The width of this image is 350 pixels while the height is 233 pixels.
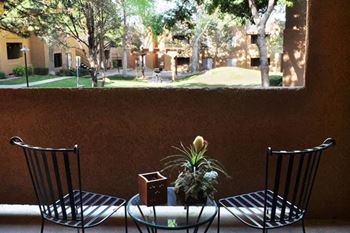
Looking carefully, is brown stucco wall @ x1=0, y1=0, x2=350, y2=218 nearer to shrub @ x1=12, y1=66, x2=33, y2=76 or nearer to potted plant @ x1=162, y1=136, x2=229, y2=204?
shrub @ x1=12, y1=66, x2=33, y2=76

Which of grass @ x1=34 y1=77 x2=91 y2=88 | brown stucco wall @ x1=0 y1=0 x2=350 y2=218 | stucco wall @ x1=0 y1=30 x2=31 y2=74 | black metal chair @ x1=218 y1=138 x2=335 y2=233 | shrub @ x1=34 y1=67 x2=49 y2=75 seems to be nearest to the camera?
black metal chair @ x1=218 y1=138 x2=335 y2=233

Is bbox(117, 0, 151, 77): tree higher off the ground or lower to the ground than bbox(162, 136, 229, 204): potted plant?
higher

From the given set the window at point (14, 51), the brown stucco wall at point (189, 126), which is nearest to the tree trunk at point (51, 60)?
the window at point (14, 51)

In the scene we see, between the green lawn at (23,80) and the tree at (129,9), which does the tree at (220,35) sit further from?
the green lawn at (23,80)

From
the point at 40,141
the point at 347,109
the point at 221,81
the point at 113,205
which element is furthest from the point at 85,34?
the point at 347,109

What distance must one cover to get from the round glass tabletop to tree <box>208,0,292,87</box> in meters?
1.23

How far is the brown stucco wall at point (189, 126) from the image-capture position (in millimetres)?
2393

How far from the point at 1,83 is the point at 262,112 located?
1954mm

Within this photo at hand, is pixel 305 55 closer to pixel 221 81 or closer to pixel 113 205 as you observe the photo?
pixel 221 81

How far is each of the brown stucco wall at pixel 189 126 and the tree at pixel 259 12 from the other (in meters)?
0.40

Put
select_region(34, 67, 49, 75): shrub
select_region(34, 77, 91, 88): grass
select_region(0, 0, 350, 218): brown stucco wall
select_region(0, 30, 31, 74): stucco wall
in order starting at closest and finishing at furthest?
1. select_region(0, 0, 350, 218): brown stucco wall
2. select_region(34, 77, 91, 88): grass
3. select_region(0, 30, 31, 74): stucco wall
4. select_region(34, 67, 49, 75): shrub

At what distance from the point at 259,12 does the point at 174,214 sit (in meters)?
1.76


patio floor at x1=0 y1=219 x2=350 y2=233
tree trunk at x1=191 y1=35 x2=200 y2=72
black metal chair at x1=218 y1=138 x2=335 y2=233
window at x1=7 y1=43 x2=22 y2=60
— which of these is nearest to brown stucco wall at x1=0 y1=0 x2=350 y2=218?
patio floor at x1=0 y1=219 x2=350 y2=233

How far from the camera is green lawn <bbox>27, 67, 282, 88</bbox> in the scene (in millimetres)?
2553
